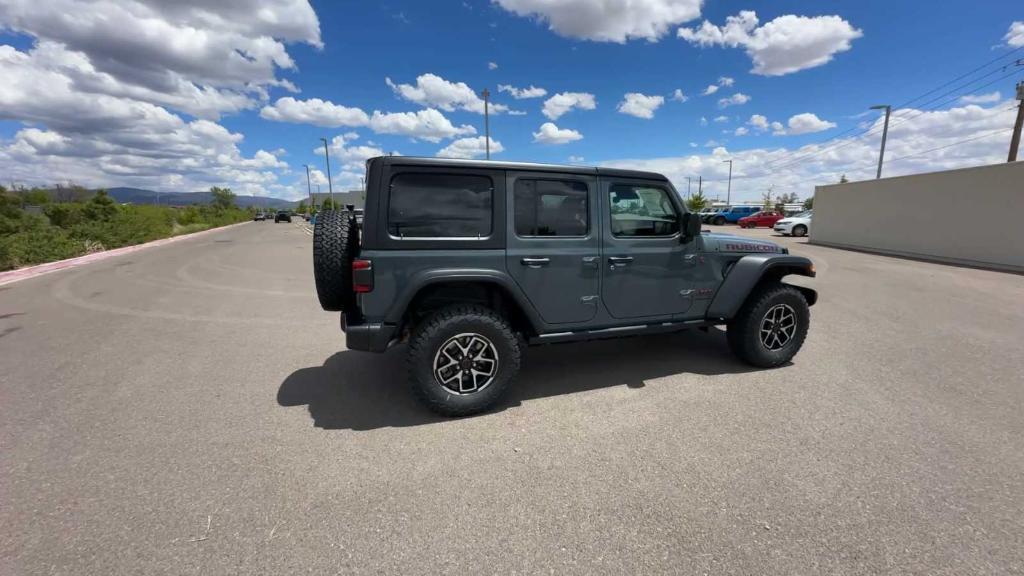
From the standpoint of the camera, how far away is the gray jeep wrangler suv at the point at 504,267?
3.09m

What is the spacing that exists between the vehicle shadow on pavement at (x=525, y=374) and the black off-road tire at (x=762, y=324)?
0.20 meters

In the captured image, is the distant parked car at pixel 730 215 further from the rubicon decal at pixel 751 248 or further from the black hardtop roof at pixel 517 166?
the black hardtop roof at pixel 517 166

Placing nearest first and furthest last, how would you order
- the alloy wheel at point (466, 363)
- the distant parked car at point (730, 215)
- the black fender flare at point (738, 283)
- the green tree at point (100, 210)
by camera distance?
the alloy wheel at point (466, 363)
the black fender flare at point (738, 283)
the green tree at point (100, 210)
the distant parked car at point (730, 215)

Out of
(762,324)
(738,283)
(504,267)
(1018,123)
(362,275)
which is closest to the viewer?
(362,275)

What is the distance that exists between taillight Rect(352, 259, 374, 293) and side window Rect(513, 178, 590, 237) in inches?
44.3

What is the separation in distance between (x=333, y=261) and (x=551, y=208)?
1.74 meters

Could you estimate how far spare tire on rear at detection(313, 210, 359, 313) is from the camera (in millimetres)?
3281

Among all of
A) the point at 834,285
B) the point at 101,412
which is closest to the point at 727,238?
the point at 101,412

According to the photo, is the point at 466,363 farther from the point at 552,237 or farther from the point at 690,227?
the point at 690,227

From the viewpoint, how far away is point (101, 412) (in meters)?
3.41

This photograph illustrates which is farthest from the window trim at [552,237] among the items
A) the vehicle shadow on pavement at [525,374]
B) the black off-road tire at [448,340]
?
the vehicle shadow on pavement at [525,374]

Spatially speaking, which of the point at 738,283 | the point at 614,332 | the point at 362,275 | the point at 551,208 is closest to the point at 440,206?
the point at 362,275

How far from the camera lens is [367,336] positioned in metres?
3.08

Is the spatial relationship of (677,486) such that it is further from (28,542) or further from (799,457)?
(28,542)
